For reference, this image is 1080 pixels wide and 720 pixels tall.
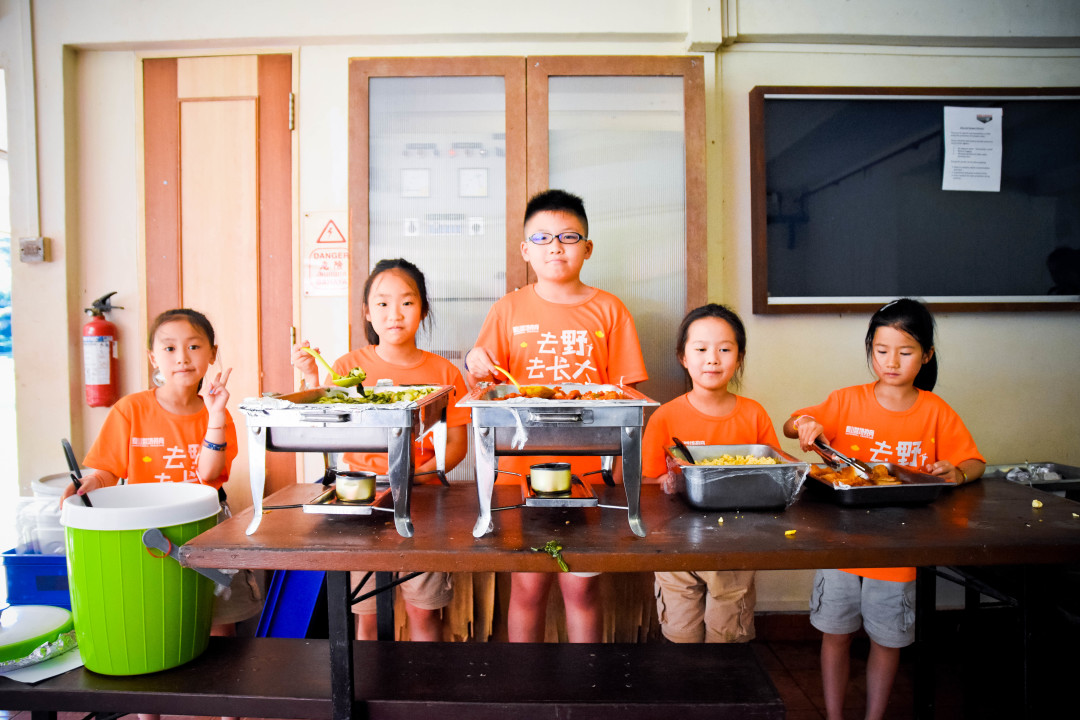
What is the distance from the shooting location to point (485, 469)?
153 centimetres

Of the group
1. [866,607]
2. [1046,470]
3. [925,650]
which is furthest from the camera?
[1046,470]

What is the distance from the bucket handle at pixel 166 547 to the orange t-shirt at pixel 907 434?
1.98m

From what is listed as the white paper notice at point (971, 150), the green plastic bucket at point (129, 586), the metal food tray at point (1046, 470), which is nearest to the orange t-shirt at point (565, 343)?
the green plastic bucket at point (129, 586)

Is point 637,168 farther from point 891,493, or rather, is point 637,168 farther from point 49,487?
point 49,487

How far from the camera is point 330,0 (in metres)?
3.03

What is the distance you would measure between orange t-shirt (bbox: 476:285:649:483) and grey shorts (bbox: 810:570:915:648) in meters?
0.99

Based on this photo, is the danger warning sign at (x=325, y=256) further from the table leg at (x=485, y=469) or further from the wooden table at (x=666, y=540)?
the table leg at (x=485, y=469)

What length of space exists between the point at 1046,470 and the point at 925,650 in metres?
1.53

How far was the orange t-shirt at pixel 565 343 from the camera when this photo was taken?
2.36 metres

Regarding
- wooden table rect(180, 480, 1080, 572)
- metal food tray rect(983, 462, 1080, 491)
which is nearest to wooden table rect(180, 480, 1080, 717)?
wooden table rect(180, 480, 1080, 572)

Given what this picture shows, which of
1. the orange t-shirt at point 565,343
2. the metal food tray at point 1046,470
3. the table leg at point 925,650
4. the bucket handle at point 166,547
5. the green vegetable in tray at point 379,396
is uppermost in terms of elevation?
the orange t-shirt at point 565,343

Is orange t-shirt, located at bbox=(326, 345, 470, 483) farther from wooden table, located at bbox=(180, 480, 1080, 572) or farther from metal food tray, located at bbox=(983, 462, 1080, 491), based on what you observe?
metal food tray, located at bbox=(983, 462, 1080, 491)

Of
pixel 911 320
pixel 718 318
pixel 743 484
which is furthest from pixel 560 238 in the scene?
pixel 911 320

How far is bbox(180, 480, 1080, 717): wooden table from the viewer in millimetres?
1387
